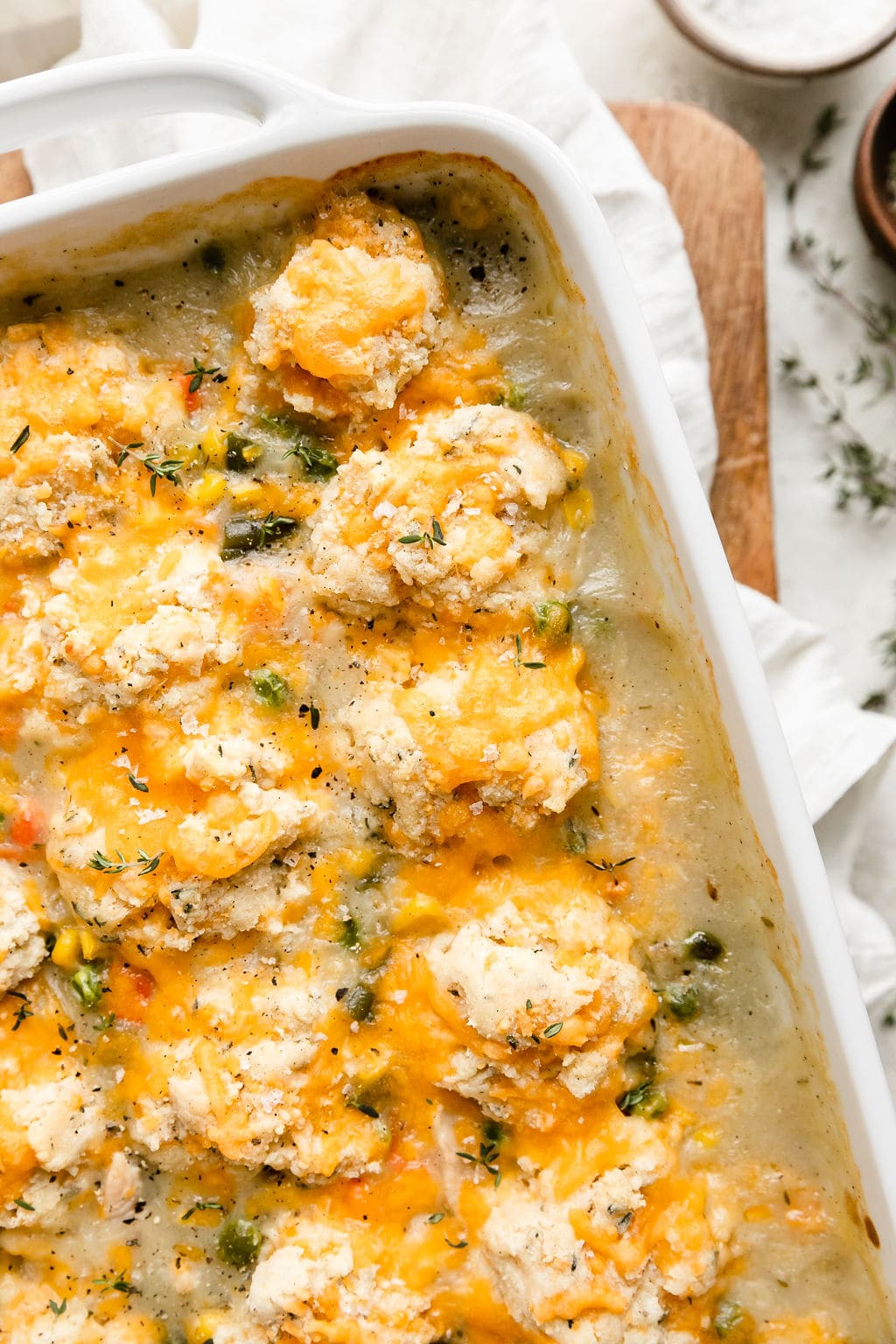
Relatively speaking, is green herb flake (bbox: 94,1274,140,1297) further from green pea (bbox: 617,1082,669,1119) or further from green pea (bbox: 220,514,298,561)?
green pea (bbox: 220,514,298,561)

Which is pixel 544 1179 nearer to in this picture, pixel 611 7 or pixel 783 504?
pixel 783 504

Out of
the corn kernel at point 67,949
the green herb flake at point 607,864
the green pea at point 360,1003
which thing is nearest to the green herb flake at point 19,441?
the corn kernel at point 67,949

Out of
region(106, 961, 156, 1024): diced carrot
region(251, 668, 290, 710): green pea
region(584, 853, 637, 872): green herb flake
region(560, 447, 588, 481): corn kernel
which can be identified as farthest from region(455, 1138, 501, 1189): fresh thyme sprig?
region(560, 447, 588, 481): corn kernel

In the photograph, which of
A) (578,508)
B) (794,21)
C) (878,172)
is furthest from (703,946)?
(794,21)

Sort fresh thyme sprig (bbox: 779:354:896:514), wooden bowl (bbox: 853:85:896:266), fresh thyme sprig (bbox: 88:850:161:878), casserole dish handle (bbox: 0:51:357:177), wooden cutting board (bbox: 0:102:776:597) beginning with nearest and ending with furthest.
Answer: casserole dish handle (bbox: 0:51:357:177), fresh thyme sprig (bbox: 88:850:161:878), wooden cutting board (bbox: 0:102:776:597), wooden bowl (bbox: 853:85:896:266), fresh thyme sprig (bbox: 779:354:896:514)

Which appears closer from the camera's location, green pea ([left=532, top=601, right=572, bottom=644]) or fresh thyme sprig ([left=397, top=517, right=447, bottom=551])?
fresh thyme sprig ([left=397, top=517, right=447, bottom=551])

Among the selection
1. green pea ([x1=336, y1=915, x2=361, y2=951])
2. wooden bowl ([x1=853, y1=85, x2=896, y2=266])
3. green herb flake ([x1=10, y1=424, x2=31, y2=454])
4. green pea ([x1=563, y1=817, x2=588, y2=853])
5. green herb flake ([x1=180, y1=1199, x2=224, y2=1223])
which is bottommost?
green herb flake ([x1=180, y1=1199, x2=224, y2=1223])

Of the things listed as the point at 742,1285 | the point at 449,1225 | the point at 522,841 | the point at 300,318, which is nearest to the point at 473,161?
the point at 300,318
